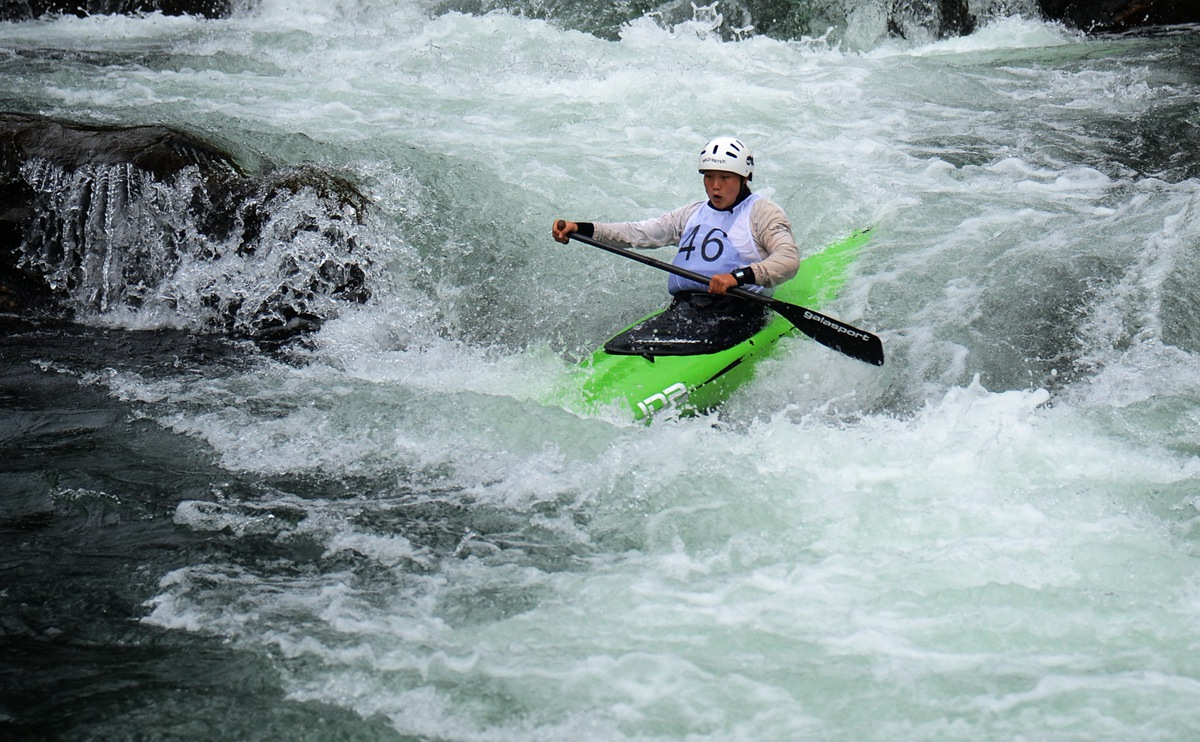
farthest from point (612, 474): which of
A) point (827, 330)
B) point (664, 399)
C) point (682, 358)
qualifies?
point (827, 330)

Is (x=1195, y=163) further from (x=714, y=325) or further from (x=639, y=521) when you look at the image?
(x=639, y=521)

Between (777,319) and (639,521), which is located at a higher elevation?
(777,319)

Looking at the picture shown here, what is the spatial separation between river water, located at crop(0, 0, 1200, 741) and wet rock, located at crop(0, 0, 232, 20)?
4.92 meters

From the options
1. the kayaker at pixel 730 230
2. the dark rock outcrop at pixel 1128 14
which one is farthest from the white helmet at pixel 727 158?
the dark rock outcrop at pixel 1128 14

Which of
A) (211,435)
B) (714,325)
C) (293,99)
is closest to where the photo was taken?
(211,435)

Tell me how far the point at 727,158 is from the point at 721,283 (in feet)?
2.50

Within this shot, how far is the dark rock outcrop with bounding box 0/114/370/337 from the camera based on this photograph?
6613 millimetres

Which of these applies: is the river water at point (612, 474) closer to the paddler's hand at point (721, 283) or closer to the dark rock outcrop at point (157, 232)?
the dark rock outcrop at point (157, 232)

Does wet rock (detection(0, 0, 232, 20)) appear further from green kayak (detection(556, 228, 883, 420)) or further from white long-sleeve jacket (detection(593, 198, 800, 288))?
green kayak (detection(556, 228, 883, 420))

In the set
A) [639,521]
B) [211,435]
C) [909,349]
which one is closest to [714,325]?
[909,349]

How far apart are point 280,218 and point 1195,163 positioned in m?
6.75

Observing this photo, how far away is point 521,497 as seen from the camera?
14.3 ft

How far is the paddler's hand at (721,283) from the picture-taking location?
210 inches

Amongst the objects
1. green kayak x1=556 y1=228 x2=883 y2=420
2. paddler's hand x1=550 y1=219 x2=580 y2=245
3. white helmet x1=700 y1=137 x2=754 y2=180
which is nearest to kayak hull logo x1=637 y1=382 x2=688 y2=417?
green kayak x1=556 y1=228 x2=883 y2=420
